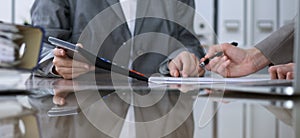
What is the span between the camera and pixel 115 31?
4.25 ft

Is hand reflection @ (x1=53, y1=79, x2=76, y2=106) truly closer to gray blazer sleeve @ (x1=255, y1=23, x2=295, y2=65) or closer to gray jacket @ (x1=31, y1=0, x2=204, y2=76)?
gray blazer sleeve @ (x1=255, y1=23, x2=295, y2=65)

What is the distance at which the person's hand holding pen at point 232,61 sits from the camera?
3.22ft

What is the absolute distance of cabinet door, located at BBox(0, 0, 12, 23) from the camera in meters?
2.43

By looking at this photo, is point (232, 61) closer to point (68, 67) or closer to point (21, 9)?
point (68, 67)

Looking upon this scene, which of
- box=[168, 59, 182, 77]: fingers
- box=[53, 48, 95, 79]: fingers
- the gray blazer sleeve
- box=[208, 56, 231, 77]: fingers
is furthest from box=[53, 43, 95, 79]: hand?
the gray blazer sleeve

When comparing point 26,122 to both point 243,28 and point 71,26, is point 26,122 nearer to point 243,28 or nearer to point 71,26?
point 71,26

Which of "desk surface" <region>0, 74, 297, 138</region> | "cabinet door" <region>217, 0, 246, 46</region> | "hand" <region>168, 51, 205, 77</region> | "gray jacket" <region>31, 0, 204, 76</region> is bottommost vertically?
"desk surface" <region>0, 74, 297, 138</region>

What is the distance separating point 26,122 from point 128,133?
2.7 inches

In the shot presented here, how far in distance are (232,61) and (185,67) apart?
0.71ft

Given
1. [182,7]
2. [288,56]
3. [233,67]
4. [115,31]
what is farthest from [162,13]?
[288,56]

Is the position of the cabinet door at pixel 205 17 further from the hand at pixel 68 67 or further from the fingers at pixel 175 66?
the hand at pixel 68 67

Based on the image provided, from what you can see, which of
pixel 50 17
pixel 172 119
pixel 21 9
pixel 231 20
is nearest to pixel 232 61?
pixel 50 17

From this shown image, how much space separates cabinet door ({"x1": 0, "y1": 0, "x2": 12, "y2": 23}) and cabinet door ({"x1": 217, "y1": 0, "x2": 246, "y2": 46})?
1.48 meters

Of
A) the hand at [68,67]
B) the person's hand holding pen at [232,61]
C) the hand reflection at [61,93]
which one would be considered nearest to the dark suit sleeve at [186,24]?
the person's hand holding pen at [232,61]
